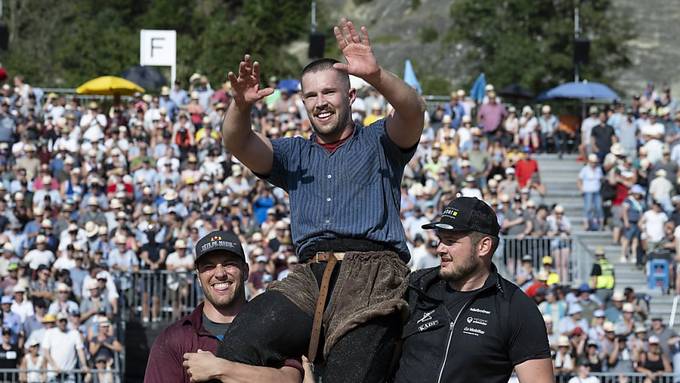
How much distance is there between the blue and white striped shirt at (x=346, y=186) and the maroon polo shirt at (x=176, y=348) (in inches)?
30.2

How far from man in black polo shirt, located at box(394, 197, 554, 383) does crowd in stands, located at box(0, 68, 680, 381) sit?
30.8 feet

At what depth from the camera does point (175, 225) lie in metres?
18.8

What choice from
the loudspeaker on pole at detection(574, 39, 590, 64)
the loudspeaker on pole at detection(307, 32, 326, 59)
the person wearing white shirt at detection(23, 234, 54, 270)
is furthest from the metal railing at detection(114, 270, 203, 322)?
A: the loudspeaker on pole at detection(574, 39, 590, 64)

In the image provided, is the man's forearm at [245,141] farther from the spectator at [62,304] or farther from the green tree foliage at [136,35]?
the green tree foliage at [136,35]

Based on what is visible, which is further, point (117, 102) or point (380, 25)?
point (380, 25)

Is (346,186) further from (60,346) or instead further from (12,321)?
(12,321)

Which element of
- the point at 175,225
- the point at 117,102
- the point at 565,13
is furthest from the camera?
the point at 565,13

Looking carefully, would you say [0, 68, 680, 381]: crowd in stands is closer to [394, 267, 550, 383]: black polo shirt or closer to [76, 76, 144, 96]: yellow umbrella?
[76, 76, 144, 96]: yellow umbrella

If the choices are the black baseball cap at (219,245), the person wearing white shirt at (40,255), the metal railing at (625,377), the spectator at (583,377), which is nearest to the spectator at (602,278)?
the metal railing at (625,377)

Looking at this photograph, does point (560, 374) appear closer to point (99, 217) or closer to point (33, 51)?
point (99, 217)

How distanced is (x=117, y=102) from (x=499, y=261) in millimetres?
8910

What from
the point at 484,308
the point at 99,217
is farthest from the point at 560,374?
the point at 484,308

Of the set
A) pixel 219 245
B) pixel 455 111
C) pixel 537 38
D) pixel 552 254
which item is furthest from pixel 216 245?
pixel 537 38

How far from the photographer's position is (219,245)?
6914 millimetres
